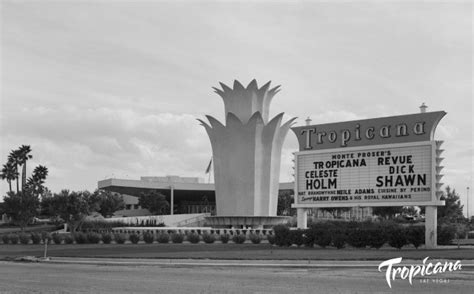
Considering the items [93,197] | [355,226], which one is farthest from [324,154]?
[93,197]

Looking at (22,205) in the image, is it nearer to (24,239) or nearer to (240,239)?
(24,239)

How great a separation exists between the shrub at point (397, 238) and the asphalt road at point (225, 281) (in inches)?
470

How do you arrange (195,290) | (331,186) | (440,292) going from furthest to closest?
(331,186), (195,290), (440,292)

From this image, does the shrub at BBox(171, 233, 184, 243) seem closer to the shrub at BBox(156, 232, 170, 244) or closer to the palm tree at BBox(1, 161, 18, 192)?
the shrub at BBox(156, 232, 170, 244)

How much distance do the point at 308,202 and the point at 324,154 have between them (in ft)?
10.7

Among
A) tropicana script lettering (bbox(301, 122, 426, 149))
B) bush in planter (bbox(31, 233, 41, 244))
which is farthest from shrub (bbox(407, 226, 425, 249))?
bush in planter (bbox(31, 233, 41, 244))

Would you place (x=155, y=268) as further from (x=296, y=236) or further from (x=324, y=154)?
(x=324, y=154)

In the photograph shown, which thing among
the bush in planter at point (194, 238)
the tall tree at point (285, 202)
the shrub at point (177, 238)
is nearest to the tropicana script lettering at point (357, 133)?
the bush in planter at point (194, 238)

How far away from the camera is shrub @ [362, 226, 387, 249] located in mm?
35562

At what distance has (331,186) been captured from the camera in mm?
40812

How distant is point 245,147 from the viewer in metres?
66.0

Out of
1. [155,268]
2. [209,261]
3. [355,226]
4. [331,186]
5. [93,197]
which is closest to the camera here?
[155,268]

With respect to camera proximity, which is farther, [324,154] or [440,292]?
[324,154]

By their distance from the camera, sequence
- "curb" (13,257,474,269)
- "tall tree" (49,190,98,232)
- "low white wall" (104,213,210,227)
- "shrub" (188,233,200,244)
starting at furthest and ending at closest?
"low white wall" (104,213,210,227), "tall tree" (49,190,98,232), "shrub" (188,233,200,244), "curb" (13,257,474,269)
